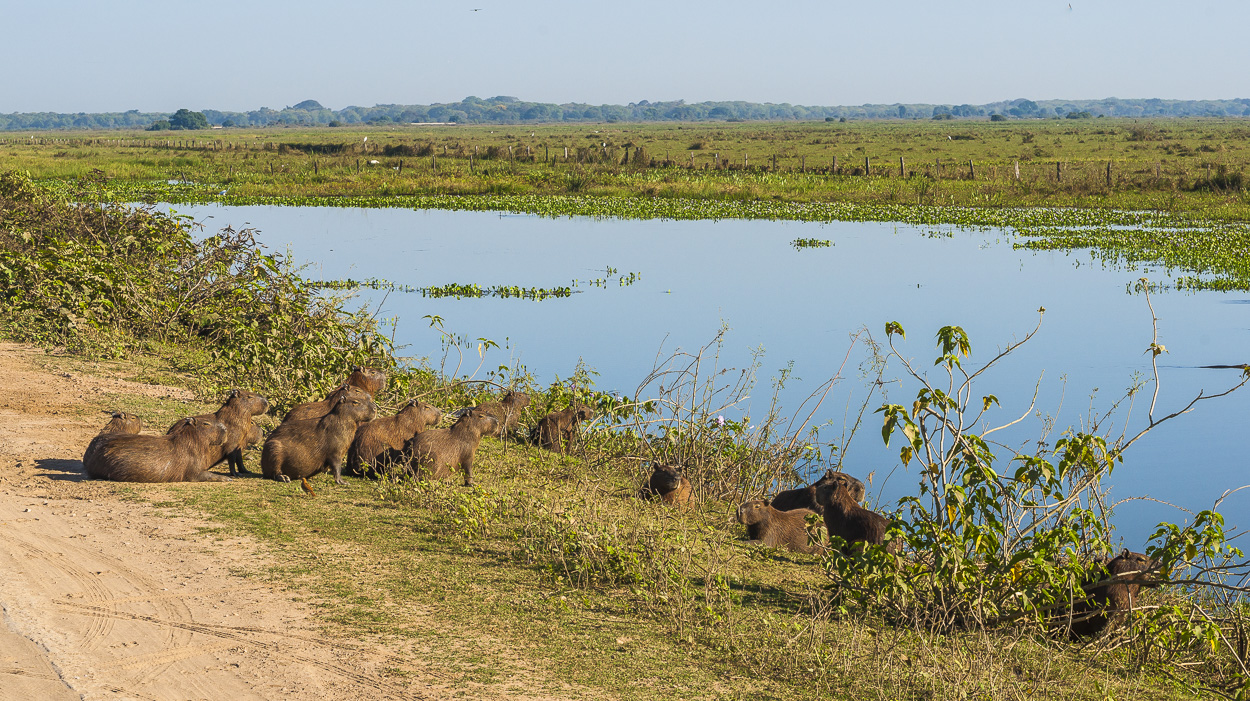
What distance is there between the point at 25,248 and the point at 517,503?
35.2 ft

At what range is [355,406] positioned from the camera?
27.3 ft

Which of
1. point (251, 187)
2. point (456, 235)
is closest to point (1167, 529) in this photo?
point (456, 235)

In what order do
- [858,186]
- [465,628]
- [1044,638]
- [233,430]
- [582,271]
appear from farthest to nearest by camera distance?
[858,186]
[582,271]
[233,430]
[1044,638]
[465,628]

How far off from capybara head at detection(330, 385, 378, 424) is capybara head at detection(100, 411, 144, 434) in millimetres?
1689

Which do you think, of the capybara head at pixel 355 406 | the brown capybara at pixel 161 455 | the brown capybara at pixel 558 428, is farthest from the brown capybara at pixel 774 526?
the brown capybara at pixel 161 455

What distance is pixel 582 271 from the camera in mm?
25594

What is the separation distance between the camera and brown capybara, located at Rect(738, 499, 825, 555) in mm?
8289

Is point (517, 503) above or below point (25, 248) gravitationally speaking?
below

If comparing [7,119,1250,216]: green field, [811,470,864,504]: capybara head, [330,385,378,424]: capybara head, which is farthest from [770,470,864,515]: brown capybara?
[7,119,1250,216]: green field

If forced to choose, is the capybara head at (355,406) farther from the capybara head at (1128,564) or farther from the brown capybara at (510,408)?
the capybara head at (1128,564)

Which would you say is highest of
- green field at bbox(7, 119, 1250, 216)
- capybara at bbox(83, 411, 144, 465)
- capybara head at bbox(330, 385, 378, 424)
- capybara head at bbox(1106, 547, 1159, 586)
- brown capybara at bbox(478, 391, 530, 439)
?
green field at bbox(7, 119, 1250, 216)

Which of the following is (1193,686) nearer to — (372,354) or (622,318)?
(372,354)

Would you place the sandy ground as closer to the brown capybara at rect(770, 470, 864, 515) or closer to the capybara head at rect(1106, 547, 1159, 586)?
the brown capybara at rect(770, 470, 864, 515)

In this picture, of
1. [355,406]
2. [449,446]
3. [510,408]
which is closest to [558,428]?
[510,408]
